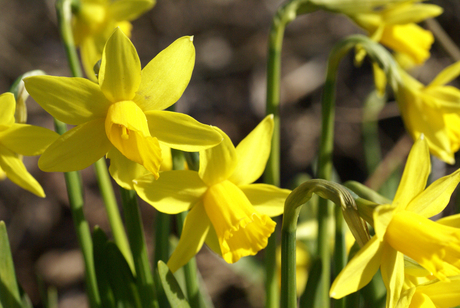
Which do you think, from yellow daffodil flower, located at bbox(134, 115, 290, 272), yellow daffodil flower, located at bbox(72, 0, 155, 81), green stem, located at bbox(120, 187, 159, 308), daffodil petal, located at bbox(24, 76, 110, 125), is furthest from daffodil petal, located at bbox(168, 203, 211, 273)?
yellow daffodil flower, located at bbox(72, 0, 155, 81)

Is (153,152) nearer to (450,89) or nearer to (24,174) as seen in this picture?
(24,174)

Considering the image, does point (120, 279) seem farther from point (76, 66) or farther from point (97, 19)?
point (97, 19)

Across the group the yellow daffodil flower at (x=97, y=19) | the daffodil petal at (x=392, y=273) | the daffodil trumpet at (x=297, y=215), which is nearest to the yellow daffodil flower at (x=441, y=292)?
the daffodil petal at (x=392, y=273)

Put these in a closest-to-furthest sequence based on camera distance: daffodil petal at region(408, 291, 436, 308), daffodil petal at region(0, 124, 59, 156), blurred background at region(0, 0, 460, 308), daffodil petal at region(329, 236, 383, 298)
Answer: daffodil petal at region(329, 236, 383, 298) < daffodil petal at region(408, 291, 436, 308) < daffodil petal at region(0, 124, 59, 156) < blurred background at region(0, 0, 460, 308)

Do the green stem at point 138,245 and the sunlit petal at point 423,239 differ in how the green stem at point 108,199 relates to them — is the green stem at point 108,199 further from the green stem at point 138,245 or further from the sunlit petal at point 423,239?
the sunlit petal at point 423,239

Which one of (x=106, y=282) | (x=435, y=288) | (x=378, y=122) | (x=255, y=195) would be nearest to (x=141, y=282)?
(x=106, y=282)

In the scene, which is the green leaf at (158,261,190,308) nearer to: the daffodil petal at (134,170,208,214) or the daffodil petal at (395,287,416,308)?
the daffodil petal at (134,170,208,214)

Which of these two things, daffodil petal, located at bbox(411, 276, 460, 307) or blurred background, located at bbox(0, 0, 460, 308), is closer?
daffodil petal, located at bbox(411, 276, 460, 307)
